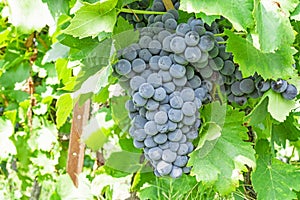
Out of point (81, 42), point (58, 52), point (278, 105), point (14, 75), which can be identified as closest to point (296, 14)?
point (278, 105)

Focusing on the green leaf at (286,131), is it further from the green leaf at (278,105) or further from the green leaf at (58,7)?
the green leaf at (58,7)

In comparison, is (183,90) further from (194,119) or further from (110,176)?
(110,176)

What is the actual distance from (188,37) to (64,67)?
601 millimetres

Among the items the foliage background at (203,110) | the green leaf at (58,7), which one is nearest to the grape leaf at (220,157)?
the foliage background at (203,110)

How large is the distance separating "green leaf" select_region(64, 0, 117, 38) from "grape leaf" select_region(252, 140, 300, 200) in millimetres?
522

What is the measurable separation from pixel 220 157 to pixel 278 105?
14cm

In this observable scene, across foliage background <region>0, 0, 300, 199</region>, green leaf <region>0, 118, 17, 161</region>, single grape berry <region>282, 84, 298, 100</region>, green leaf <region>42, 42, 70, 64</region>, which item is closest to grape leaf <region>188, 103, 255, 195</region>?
foliage background <region>0, 0, 300, 199</region>

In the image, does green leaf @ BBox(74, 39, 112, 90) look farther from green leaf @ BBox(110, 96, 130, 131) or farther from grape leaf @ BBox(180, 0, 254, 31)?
grape leaf @ BBox(180, 0, 254, 31)

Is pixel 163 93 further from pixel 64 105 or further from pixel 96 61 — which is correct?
pixel 64 105

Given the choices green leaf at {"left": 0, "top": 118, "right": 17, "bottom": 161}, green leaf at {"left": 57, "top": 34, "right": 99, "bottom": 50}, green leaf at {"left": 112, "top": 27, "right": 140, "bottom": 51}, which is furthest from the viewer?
green leaf at {"left": 0, "top": 118, "right": 17, "bottom": 161}

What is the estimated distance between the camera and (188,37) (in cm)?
88

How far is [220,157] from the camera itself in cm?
97

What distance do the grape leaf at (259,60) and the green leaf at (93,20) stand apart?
21cm

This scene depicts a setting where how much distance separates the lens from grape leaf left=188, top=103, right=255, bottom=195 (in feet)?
3.09
